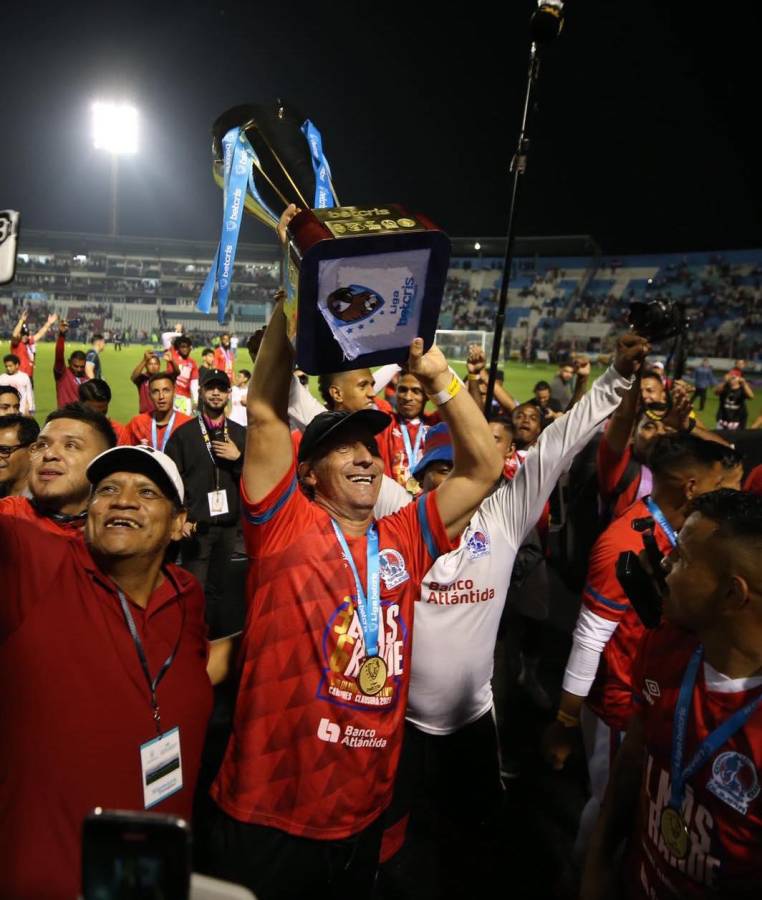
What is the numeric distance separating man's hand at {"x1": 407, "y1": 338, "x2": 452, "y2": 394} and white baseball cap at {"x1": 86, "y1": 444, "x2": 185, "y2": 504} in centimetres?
81

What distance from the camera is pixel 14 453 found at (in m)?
3.11

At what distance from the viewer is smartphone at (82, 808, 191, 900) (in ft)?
1.71

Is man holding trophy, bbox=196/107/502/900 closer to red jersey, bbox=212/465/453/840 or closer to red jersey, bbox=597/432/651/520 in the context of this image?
red jersey, bbox=212/465/453/840

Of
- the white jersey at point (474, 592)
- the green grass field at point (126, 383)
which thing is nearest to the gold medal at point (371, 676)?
the white jersey at point (474, 592)

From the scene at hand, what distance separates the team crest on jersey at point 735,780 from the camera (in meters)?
1.34

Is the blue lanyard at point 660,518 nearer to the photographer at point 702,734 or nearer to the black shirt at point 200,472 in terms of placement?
the photographer at point 702,734

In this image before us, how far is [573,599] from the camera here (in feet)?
20.3

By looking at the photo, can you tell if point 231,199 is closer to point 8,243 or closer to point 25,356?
point 8,243

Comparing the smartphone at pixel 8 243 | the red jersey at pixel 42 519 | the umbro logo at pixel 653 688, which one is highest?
the smartphone at pixel 8 243

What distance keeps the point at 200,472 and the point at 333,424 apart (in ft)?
10.6

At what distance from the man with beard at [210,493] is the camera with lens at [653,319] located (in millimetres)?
3322

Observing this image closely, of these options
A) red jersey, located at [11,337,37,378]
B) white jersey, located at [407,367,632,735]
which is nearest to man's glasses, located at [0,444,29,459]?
white jersey, located at [407,367,632,735]

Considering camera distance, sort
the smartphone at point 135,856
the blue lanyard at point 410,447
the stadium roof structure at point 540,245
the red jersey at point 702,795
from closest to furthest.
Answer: the smartphone at point 135,856
the red jersey at point 702,795
the blue lanyard at point 410,447
the stadium roof structure at point 540,245

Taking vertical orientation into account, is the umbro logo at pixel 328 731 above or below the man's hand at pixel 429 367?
below
